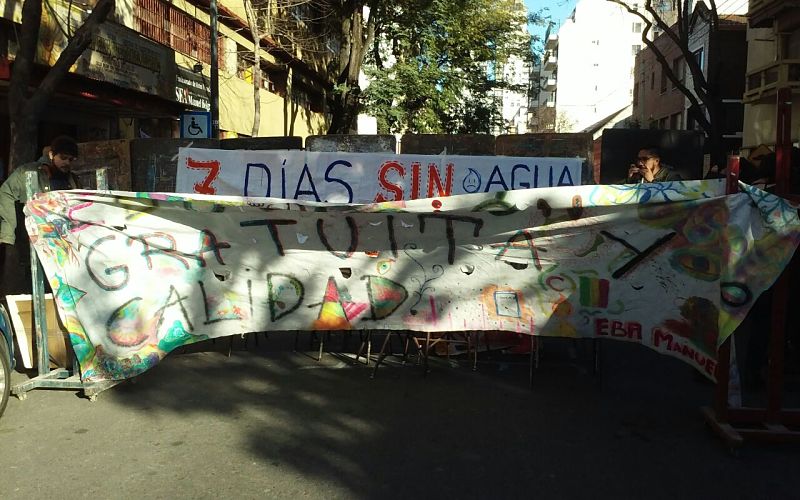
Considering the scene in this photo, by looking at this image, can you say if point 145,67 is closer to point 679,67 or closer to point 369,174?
point 369,174

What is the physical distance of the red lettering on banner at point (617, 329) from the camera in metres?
4.77

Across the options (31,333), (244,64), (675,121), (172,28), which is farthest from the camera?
(675,121)

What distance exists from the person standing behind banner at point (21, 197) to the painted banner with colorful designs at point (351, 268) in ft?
3.83

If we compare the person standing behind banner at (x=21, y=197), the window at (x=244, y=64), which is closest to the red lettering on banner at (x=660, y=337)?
the person standing behind banner at (x=21, y=197)

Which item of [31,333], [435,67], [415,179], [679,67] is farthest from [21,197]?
[679,67]

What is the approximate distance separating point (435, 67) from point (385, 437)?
19.3 m

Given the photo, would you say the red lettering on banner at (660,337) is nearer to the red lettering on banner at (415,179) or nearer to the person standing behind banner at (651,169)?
the person standing behind banner at (651,169)

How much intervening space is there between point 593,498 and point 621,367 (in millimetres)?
2643

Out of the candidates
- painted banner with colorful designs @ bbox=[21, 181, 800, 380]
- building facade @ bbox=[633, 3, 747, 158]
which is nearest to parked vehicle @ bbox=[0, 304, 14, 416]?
painted banner with colorful designs @ bbox=[21, 181, 800, 380]

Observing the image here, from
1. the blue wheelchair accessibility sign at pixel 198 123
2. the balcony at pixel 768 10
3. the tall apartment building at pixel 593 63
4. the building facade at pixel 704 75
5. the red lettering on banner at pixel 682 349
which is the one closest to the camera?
the red lettering on banner at pixel 682 349

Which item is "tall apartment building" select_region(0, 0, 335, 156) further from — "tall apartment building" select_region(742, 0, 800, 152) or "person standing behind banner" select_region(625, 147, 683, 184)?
"tall apartment building" select_region(742, 0, 800, 152)

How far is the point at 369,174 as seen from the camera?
7.18 m

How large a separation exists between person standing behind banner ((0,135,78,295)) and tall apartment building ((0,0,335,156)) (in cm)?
531

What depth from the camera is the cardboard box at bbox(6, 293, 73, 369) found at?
552cm
